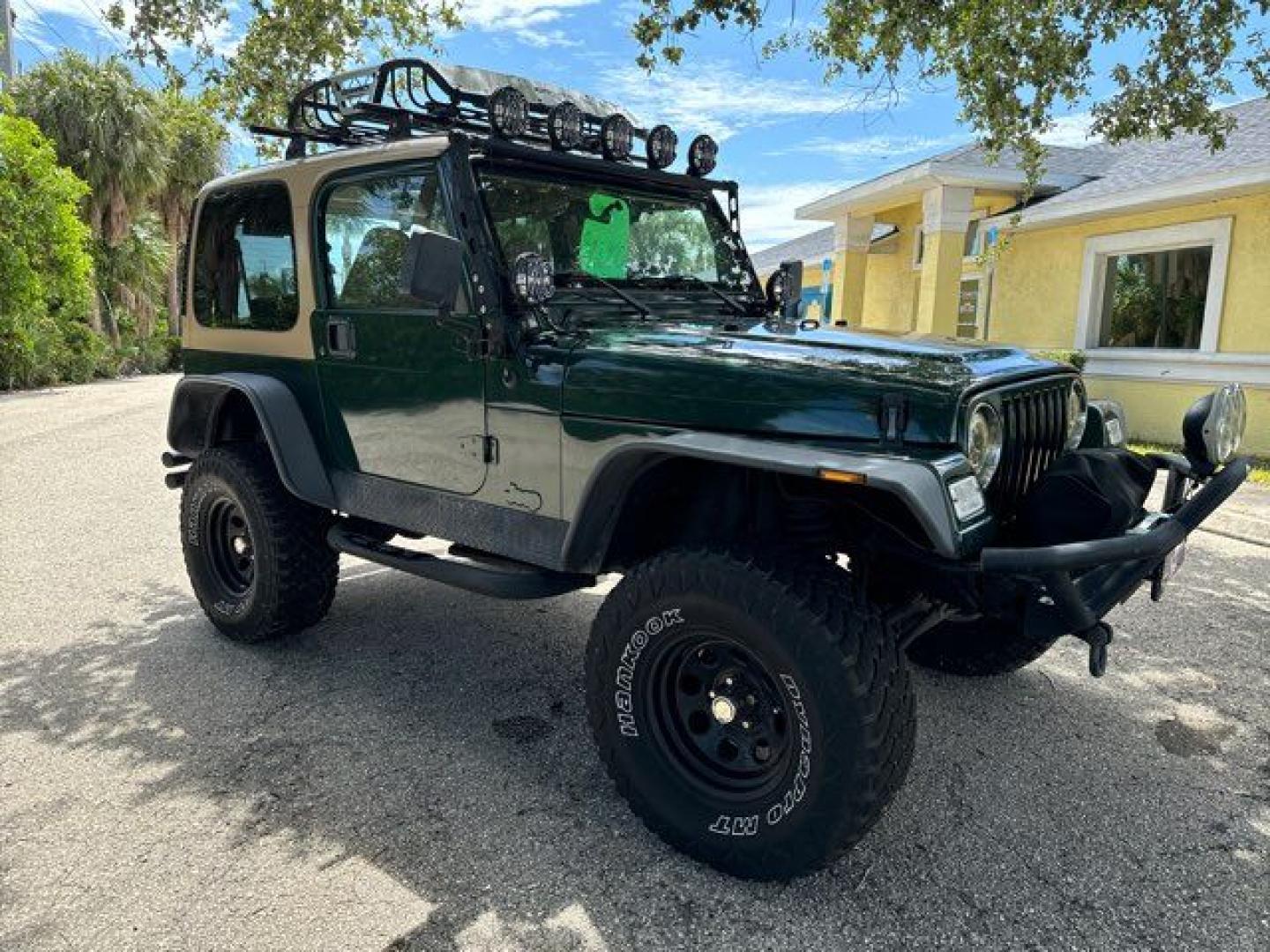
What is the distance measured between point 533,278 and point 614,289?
1.58ft

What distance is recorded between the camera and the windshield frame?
10.5 feet

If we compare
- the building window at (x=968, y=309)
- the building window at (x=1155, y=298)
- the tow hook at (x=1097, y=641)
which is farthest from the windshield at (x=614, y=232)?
the building window at (x=968, y=309)

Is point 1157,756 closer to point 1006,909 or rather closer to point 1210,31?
point 1006,909

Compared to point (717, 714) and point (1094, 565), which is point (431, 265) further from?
point (1094, 565)

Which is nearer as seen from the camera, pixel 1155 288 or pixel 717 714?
pixel 717 714

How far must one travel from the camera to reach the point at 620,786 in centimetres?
273

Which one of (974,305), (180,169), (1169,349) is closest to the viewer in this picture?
(1169,349)

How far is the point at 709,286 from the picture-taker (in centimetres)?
383

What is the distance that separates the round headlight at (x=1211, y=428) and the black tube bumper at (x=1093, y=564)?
0.23 feet

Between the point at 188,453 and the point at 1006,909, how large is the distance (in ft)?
13.3

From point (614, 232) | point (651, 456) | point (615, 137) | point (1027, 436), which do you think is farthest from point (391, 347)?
point (1027, 436)

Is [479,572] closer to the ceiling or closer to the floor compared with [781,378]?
closer to the floor

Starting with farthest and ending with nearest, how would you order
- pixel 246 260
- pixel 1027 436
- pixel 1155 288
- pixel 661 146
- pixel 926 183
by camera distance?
pixel 926 183, pixel 1155 288, pixel 246 260, pixel 661 146, pixel 1027 436

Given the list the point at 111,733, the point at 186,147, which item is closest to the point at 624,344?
the point at 111,733
